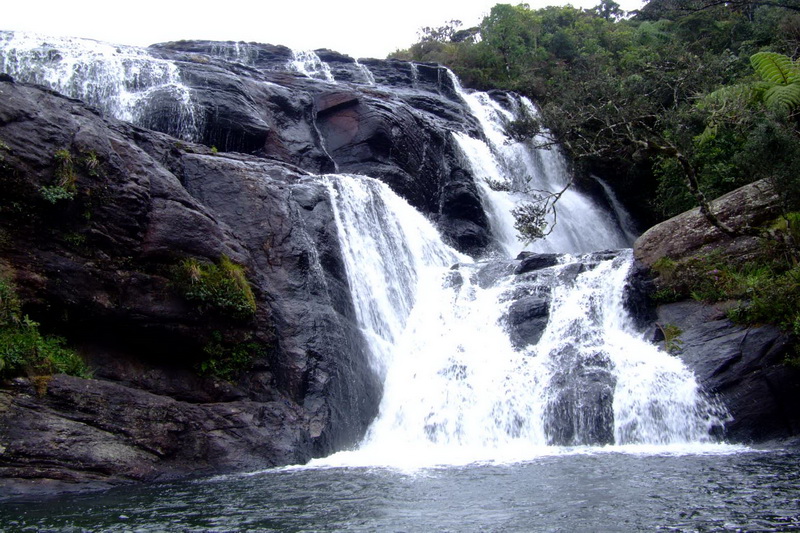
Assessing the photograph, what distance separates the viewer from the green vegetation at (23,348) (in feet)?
32.7

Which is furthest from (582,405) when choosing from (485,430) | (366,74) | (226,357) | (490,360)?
(366,74)

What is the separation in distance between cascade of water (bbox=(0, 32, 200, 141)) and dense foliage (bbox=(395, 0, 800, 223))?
505 inches

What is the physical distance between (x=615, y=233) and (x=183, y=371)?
23086 mm

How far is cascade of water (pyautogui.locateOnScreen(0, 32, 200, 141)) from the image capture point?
2105cm

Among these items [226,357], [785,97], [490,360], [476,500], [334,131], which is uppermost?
[334,131]

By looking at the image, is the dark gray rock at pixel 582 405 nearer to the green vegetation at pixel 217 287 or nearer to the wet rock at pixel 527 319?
the wet rock at pixel 527 319

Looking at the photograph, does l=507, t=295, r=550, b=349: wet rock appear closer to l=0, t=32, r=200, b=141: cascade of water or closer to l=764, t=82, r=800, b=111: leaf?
l=764, t=82, r=800, b=111: leaf

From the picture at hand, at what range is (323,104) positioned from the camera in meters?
25.8

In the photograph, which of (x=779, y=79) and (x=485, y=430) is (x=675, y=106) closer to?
(x=779, y=79)

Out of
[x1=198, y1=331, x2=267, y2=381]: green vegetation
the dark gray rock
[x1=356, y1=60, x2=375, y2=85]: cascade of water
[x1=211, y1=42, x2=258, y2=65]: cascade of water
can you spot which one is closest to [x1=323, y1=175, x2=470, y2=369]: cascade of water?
[x1=198, y1=331, x2=267, y2=381]: green vegetation

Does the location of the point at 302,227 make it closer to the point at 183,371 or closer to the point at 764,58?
the point at 183,371

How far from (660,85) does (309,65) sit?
18.3 meters

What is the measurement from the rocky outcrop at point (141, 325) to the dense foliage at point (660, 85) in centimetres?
776

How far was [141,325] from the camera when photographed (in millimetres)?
11875
